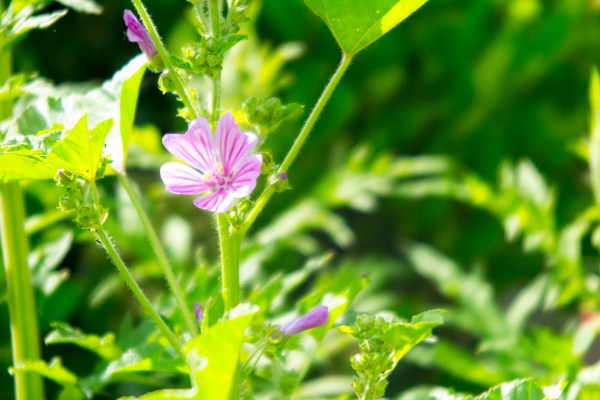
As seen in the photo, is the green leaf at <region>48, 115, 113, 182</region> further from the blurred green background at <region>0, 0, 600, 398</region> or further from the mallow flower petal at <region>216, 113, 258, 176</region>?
the blurred green background at <region>0, 0, 600, 398</region>

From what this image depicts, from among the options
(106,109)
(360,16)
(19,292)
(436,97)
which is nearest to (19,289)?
(19,292)

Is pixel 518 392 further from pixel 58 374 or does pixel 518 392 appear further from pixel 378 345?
pixel 58 374

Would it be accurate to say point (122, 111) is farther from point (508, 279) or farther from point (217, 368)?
point (508, 279)

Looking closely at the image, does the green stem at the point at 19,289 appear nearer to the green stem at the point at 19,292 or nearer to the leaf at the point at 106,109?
the green stem at the point at 19,292

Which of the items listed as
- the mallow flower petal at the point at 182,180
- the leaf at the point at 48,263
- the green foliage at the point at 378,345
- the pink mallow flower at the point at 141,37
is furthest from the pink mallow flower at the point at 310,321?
the leaf at the point at 48,263

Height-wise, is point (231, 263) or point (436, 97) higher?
point (231, 263)

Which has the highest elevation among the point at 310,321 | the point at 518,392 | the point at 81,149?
the point at 81,149

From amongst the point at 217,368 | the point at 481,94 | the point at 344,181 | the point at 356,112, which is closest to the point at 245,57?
the point at 344,181
